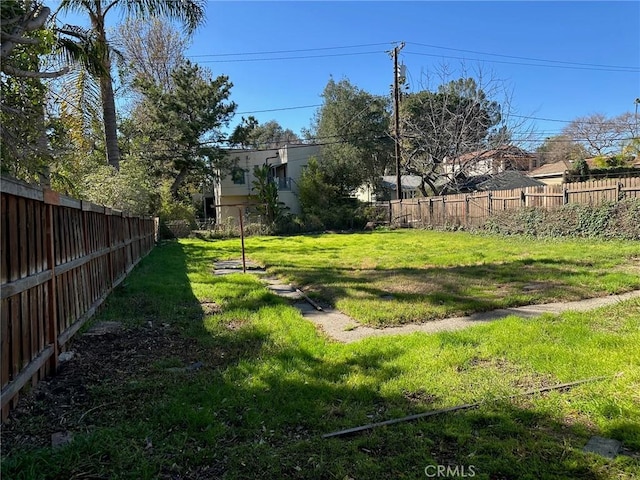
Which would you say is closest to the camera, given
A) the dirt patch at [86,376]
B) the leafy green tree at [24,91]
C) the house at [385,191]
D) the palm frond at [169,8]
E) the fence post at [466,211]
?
the dirt patch at [86,376]

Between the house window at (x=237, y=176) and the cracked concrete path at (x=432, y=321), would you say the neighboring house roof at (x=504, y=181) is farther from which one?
the cracked concrete path at (x=432, y=321)

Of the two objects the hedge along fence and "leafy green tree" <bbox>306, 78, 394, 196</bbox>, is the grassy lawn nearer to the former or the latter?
the hedge along fence

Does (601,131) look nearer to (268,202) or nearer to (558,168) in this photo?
(558,168)

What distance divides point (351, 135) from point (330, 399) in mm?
30650

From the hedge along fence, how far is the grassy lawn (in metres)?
0.27

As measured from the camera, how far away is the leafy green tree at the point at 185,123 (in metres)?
26.4

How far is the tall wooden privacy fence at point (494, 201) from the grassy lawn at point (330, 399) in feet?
27.7

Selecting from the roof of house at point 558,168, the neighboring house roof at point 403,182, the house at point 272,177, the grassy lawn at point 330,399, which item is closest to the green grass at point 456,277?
the grassy lawn at point 330,399

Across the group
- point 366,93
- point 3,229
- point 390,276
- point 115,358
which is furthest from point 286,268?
point 366,93

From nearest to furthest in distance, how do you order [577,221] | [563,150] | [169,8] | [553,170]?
[169,8], [577,221], [553,170], [563,150]

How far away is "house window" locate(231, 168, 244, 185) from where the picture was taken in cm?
3045

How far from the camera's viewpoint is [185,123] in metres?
26.3

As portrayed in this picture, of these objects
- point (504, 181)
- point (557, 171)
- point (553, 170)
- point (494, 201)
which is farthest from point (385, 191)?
point (494, 201)

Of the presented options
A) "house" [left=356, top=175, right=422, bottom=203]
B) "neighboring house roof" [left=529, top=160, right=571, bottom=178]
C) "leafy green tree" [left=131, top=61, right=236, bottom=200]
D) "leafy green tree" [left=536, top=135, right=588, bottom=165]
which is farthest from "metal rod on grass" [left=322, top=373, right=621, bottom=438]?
"leafy green tree" [left=536, top=135, right=588, bottom=165]
